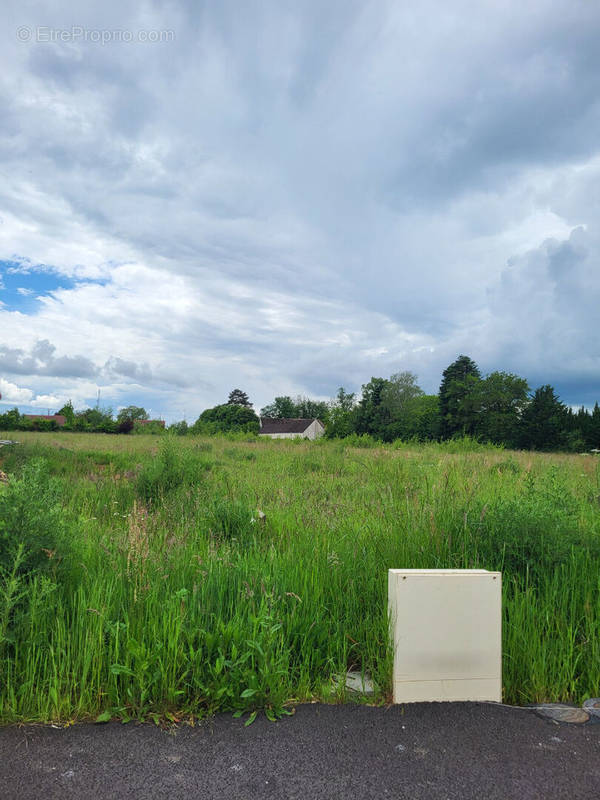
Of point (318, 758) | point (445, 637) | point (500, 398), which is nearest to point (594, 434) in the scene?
point (500, 398)

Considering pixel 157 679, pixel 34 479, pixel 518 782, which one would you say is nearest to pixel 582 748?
pixel 518 782

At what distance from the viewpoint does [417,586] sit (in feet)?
10.9

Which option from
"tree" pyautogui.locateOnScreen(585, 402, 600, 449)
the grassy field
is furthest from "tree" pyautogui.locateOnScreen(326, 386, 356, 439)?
the grassy field

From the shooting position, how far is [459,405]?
204ft

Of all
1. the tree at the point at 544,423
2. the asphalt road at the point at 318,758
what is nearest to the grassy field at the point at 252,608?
the asphalt road at the point at 318,758

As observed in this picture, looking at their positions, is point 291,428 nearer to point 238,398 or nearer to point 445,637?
point 238,398

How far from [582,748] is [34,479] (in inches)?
156

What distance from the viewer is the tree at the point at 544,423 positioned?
49.3m

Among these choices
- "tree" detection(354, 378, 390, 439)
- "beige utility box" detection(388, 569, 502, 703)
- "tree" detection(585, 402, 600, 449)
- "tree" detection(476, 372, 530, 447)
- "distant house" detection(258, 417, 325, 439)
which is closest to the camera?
"beige utility box" detection(388, 569, 502, 703)

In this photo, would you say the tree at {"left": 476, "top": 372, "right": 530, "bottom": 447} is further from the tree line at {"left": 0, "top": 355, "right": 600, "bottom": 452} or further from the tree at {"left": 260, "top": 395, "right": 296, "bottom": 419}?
the tree at {"left": 260, "top": 395, "right": 296, "bottom": 419}

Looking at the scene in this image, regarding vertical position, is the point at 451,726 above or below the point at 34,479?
below

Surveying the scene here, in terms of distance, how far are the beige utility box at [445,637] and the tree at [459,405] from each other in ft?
189

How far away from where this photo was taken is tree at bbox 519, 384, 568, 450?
162ft

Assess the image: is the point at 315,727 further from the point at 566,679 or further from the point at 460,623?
the point at 566,679
